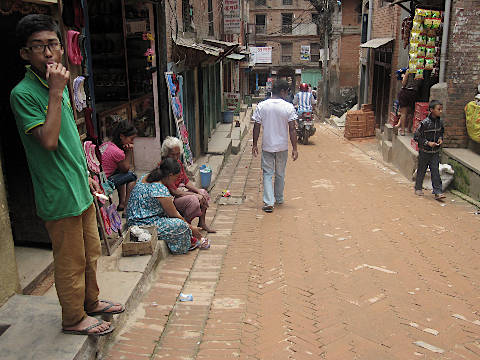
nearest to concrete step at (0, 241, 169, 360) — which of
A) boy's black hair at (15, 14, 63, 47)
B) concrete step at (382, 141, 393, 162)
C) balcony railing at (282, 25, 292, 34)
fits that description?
boy's black hair at (15, 14, 63, 47)

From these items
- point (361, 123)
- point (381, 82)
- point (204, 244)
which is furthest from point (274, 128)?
point (361, 123)

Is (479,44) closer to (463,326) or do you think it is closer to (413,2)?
(413,2)

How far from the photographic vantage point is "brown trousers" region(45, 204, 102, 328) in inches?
108

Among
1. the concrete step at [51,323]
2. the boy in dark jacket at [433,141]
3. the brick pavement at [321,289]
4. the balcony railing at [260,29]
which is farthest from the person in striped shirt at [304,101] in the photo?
the balcony railing at [260,29]

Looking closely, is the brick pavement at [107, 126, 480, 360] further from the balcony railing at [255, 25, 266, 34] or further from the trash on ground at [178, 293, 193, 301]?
the balcony railing at [255, 25, 266, 34]

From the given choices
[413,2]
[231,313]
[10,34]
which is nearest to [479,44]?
[413,2]

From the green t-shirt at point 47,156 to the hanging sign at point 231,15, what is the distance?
1408 centimetres

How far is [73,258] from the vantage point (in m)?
2.82

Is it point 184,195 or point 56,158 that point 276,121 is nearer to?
point 184,195

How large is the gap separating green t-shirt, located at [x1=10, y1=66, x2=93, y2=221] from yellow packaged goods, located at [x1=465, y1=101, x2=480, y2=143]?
841 centimetres

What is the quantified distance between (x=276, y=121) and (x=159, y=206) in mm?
2881

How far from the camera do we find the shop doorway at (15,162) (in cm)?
396

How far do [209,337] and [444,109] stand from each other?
7941 mm

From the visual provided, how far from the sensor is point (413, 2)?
1161 cm
